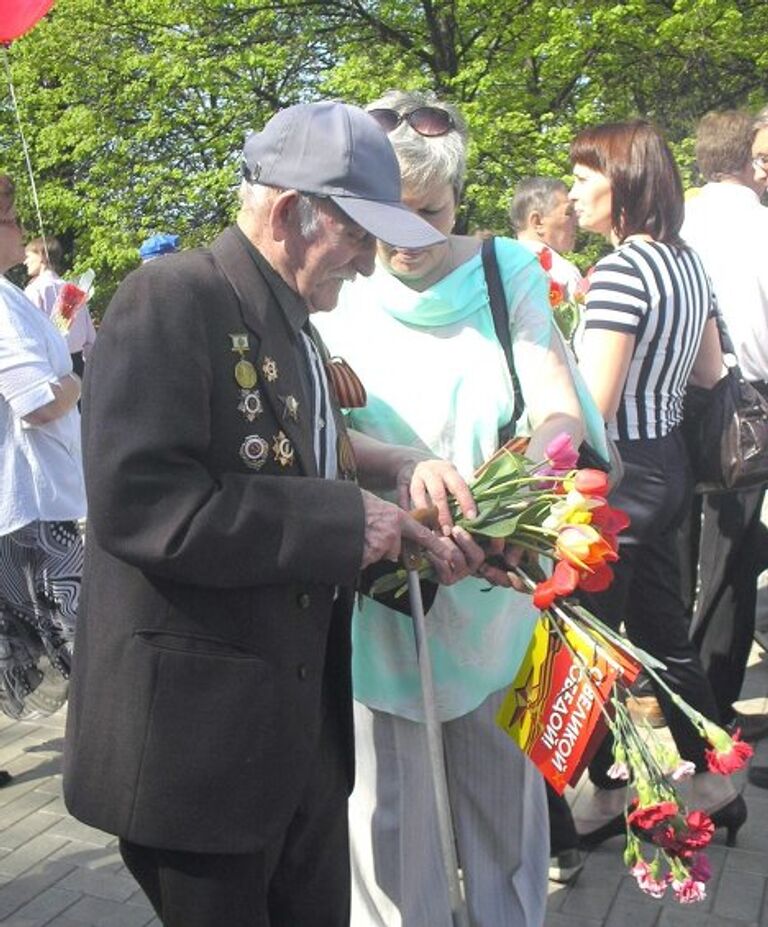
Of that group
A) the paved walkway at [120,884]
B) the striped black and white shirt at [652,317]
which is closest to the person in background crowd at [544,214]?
the striped black and white shirt at [652,317]

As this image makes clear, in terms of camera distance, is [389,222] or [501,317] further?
[501,317]

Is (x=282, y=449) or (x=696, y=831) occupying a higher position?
(x=282, y=449)

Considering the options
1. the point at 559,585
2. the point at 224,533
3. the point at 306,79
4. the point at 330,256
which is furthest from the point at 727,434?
the point at 306,79

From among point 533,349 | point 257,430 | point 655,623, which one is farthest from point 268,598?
point 655,623

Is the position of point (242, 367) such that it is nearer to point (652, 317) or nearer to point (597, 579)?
point (597, 579)

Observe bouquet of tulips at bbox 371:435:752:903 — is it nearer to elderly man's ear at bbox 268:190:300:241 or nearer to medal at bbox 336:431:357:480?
medal at bbox 336:431:357:480

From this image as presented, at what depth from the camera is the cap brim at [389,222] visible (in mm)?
1843

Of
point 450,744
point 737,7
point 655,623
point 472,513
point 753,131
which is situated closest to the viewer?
point 472,513

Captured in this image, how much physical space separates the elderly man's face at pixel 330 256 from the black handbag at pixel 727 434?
1958 mm

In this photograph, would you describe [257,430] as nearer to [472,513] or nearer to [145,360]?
[145,360]

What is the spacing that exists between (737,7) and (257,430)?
16.7 meters

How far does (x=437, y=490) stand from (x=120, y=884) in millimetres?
1974

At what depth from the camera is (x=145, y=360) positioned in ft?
5.60

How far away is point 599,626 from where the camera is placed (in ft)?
6.81
